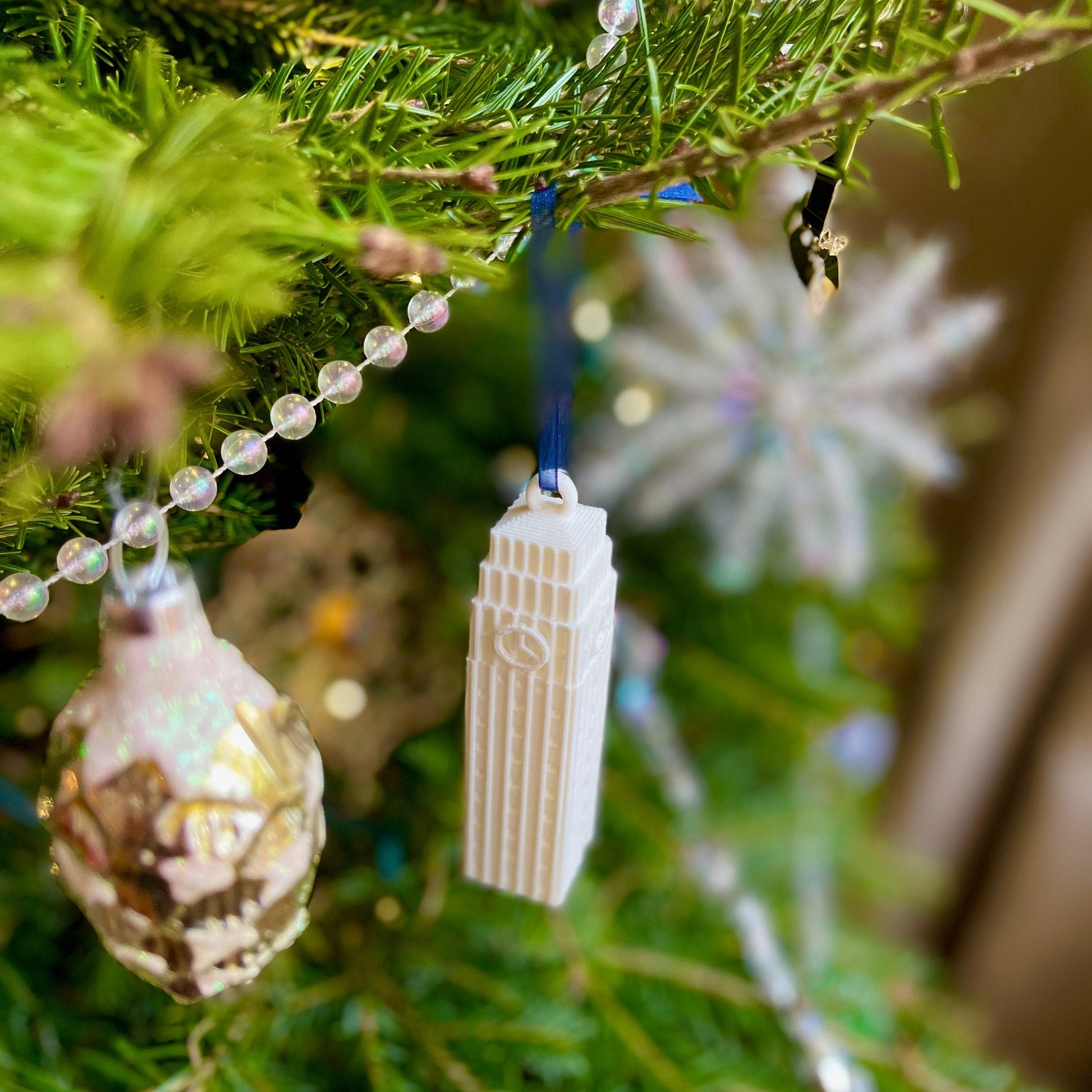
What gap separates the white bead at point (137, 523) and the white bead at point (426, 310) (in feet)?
0.28

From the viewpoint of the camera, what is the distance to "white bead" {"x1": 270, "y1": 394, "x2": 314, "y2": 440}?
252 millimetres

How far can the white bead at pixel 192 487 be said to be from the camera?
25cm

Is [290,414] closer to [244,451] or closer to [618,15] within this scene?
[244,451]

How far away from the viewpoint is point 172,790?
0.24 meters

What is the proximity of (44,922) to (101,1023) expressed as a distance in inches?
2.6

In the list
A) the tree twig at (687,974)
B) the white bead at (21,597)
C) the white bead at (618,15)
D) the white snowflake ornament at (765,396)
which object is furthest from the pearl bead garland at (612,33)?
the tree twig at (687,974)

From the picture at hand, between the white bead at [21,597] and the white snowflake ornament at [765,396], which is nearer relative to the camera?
the white bead at [21,597]

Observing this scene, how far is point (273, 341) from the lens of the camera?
0.26 m

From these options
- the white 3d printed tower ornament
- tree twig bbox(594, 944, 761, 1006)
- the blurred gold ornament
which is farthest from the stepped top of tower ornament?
tree twig bbox(594, 944, 761, 1006)

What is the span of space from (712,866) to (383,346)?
18.1 inches

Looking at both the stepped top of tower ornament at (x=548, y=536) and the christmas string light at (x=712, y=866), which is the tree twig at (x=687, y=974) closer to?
the christmas string light at (x=712, y=866)

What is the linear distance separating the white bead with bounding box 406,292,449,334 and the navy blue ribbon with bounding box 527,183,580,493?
28 millimetres

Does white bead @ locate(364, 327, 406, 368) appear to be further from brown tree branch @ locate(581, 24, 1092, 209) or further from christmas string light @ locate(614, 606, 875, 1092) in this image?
christmas string light @ locate(614, 606, 875, 1092)

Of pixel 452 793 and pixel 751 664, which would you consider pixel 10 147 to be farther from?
pixel 751 664
